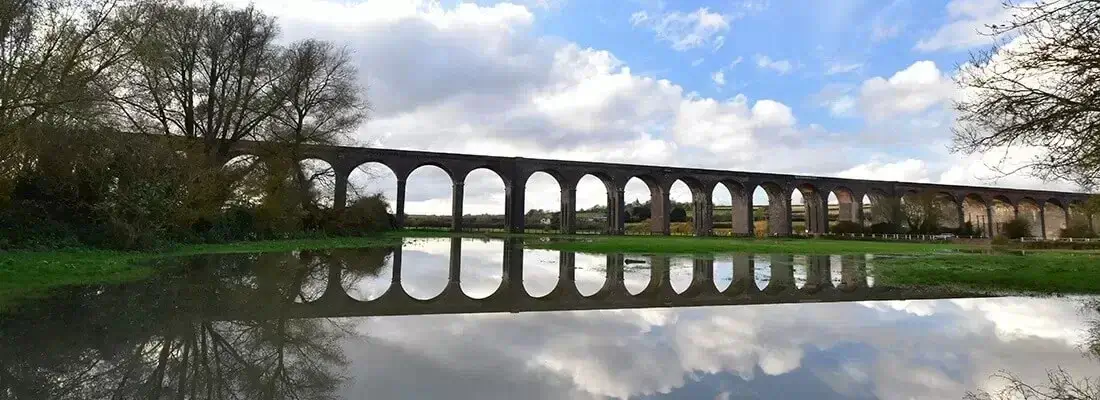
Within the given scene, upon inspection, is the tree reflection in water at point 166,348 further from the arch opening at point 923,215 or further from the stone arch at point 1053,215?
the stone arch at point 1053,215

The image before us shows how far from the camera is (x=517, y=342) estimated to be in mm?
4664

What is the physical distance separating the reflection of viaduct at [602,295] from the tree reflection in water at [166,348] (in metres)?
0.60

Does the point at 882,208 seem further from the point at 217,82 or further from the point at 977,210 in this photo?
the point at 217,82

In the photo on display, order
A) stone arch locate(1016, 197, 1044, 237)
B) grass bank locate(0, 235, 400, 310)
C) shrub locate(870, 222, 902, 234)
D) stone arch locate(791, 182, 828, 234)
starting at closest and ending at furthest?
1. grass bank locate(0, 235, 400, 310)
2. shrub locate(870, 222, 902, 234)
3. stone arch locate(791, 182, 828, 234)
4. stone arch locate(1016, 197, 1044, 237)

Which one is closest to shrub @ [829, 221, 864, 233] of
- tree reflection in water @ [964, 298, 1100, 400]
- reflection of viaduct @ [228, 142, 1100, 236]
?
reflection of viaduct @ [228, 142, 1100, 236]

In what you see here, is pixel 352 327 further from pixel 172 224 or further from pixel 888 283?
pixel 172 224

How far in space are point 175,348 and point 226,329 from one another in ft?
2.27

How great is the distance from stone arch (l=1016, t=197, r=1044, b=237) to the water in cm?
7761

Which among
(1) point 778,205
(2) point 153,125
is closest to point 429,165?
(2) point 153,125

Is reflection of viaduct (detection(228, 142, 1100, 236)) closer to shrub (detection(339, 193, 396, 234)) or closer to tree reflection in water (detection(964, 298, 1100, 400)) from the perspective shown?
shrub (detection(339, 193, 396, 234))

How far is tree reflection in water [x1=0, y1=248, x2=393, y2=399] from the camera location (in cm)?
315

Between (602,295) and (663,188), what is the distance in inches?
1708

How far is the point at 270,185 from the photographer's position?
21797 millimetres

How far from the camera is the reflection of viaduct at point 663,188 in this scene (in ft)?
140
